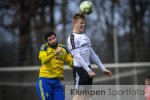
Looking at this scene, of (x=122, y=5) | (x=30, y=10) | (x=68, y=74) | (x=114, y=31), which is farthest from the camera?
(x=30, y=10)

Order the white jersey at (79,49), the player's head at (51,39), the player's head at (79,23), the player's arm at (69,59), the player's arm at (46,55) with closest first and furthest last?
the white jersey at (79,49)
the player's head at (79,23)
the player's arm at (46,55)
the player's head at (51,39)
the player's arm at (69,59)

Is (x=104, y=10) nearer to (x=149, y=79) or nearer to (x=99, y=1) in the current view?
(x=99, y=1)

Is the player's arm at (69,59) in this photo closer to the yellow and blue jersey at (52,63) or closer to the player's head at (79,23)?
the yellow and blue jersey at (52,63)

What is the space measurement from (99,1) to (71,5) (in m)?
1.24

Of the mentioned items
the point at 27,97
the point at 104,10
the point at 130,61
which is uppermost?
the point at 104,10

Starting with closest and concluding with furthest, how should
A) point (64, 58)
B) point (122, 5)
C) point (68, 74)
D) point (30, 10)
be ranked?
1. point (64, 58)
2. point (68, 74)
3. point (122, 5)
4. point (30, 10)

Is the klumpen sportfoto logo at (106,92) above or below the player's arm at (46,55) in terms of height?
below

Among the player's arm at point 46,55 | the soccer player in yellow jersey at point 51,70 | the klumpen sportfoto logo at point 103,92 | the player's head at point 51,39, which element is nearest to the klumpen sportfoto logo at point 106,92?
the klumpen sportfoto logo at point 103,92

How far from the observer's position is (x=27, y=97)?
647 inches

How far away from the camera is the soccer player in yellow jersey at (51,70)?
30.0 ft

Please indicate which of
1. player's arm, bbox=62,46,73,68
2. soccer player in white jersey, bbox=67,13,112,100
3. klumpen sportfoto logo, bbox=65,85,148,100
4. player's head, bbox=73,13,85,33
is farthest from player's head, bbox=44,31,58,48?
klumpen sportfoto logo, bbox=65,85,148,100

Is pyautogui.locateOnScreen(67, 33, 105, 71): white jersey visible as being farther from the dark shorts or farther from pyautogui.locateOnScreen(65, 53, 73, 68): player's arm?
pyautogui.locateOnScreen(65, 53, 73, 68): player's arm

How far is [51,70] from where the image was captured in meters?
9.19

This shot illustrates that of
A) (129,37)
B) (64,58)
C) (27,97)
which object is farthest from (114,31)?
(64,58)
